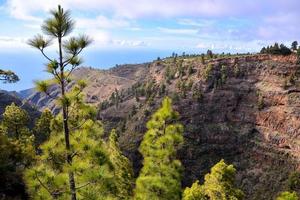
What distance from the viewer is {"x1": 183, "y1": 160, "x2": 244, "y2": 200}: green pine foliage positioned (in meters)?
37.2

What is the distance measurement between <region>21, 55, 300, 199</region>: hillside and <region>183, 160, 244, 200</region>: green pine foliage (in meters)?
71.4

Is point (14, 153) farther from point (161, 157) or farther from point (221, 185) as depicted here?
point (161, 157)

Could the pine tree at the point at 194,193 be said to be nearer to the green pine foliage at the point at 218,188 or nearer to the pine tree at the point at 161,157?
the green pine foliage at the point at 218,188

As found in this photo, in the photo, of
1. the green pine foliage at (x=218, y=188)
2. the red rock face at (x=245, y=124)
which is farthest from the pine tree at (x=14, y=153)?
the red rock face at (x=245, y=124)

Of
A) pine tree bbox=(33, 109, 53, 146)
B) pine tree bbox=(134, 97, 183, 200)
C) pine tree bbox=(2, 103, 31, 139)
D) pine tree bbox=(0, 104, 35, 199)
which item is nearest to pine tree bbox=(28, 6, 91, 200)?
pine tree bbox=(134, 97, 183, 200)

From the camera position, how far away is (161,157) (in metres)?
28.5

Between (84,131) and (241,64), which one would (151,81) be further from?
(84,131)

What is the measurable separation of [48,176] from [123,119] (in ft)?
449

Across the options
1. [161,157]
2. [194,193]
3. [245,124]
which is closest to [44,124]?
[194,193]

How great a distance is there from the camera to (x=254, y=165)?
11844cm

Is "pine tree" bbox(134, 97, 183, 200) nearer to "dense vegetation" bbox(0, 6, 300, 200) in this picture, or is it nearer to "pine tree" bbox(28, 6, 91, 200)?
"dense vegetation" bbox(0, 6, 300, 200)

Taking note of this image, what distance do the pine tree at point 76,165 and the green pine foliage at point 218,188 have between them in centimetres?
2031

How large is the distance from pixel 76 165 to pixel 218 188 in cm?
2333

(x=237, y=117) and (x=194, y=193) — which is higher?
(x=194, y=193)
